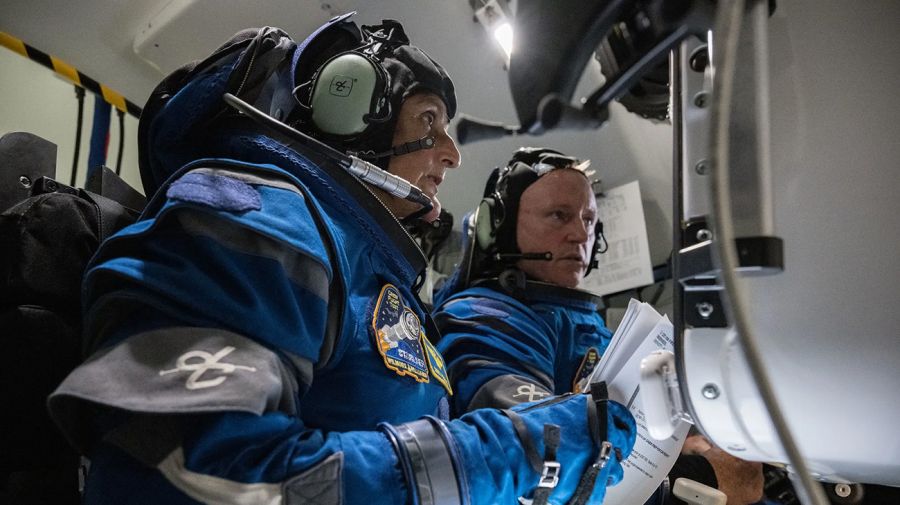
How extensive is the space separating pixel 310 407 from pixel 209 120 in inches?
19.8

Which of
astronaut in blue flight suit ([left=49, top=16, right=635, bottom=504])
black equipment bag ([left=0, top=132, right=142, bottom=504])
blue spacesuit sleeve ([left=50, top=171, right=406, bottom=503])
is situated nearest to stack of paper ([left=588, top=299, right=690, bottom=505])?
astronaut in blue flight suit ([left=49, top=16, right=635, bottom=504])

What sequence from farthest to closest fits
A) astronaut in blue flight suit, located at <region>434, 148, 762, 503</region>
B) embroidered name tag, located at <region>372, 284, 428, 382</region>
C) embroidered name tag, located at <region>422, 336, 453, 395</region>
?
astronaut in blue flight suit, located at <region>434, 148, 762, 503</region> < embroidered name tag, located at <region>422, 336, 453, 395</region> < embroidered name tag, located at <region>372, 284, 428, 382</region>

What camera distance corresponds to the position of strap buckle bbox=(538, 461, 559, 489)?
0.75 m

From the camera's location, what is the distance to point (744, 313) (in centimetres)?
34

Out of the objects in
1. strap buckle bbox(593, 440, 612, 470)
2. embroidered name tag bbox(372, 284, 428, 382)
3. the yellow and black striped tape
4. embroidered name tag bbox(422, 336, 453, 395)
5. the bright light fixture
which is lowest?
strap buckle bbox(593, 440, 612, 470)

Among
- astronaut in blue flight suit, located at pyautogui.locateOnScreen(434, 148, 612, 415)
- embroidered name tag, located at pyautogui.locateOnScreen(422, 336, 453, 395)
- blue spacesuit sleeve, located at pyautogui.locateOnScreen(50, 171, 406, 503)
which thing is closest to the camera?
blue spacesuit sleeve, located at pyautogui.locateOnScreen(50, 171, 406, 503)

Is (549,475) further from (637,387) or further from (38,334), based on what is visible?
(38,334)

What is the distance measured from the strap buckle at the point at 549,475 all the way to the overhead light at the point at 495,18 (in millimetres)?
1237

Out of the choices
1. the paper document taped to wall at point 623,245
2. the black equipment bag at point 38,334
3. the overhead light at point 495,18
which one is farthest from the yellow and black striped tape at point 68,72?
the paper document taped to wall at point 623,245

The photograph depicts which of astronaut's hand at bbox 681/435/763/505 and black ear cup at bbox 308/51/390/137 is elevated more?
black ear cup at bbox 308/51/390/137

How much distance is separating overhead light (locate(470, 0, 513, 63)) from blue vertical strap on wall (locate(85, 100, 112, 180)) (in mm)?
1194

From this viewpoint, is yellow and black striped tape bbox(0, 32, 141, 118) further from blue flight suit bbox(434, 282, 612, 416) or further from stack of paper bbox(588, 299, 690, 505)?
stack of paper bbox(588, 299, 690, 505)

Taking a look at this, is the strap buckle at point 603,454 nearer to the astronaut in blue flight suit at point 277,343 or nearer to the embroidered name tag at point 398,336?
the astronaut in blue flight suit at point 277,343

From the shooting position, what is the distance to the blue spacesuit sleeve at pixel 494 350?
117 cm
